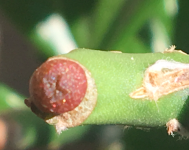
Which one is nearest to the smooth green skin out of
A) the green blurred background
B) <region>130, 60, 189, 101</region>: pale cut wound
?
<region>130, 60, 189, 101</region>: pale cut wound

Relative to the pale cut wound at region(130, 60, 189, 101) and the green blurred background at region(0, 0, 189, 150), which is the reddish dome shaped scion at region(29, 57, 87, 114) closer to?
the pale cut wound at region(130, 60, 189, 101)

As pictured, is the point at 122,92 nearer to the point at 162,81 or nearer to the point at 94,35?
the point at 162,81

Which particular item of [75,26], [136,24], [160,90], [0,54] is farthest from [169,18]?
[0,54]

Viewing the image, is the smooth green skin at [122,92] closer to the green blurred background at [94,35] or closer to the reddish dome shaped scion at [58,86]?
the reddish dome shaped scion at [58,86]

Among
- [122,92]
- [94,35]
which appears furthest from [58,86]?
[94,35]

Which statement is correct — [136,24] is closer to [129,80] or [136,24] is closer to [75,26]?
[75,26]

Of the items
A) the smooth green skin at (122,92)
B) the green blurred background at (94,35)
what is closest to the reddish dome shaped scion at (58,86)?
the smooth green skin at (122,92)
